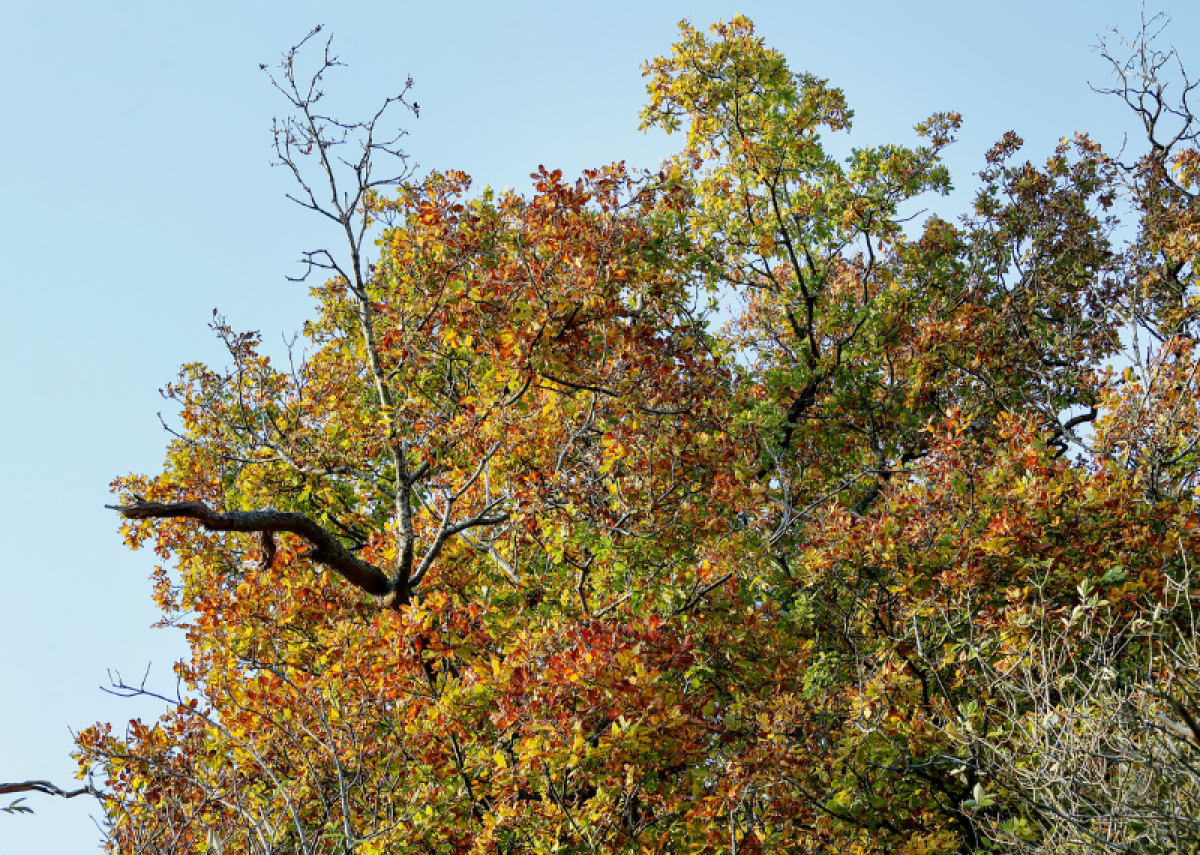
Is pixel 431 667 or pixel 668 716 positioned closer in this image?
pixel 668 716

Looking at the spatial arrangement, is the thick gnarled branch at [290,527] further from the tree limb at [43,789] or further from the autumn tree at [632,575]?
the tree limb at [43,789]

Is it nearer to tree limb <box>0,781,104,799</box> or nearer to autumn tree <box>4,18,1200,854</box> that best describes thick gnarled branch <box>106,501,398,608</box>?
autumn tree <box>4,18,1200,854</box>

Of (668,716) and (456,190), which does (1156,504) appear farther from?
(456,190)

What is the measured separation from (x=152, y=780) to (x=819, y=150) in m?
11.2

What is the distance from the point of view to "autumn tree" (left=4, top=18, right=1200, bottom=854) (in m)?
6.95

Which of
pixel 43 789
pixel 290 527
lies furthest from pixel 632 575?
pixel 43 789

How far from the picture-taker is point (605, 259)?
29.8 ft

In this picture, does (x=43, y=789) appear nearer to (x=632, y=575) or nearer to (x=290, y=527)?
(x=290, y=527)

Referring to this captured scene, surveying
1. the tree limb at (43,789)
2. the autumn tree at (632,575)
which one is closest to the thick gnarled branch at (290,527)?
the autumn tree at (632,575)

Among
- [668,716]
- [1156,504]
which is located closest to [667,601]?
[668,716]

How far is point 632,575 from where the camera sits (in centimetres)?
862

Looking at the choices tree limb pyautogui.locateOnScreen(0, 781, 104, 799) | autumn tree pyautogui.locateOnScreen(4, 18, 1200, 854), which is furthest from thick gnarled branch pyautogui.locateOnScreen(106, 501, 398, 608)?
tree limb pyautogui.locateOnScreen(0, 781, 104, 799)

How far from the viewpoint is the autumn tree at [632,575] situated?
22.8ft

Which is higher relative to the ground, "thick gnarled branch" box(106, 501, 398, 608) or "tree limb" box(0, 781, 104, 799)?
"thick gnarled branch" box(106, 501, 398, 608)
